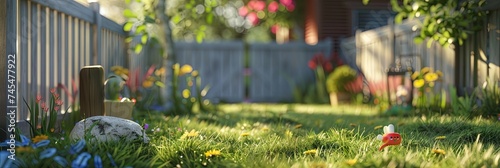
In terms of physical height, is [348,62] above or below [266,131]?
above

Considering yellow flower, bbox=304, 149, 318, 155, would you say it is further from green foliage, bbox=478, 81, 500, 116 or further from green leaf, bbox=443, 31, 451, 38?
green leaf, bbox=443, 31, 451, 38

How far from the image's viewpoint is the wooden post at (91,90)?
480 centimetres

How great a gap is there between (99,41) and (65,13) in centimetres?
116

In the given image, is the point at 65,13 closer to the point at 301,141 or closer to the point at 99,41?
the point at 99,41

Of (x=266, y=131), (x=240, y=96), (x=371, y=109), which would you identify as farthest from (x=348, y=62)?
(x=266, y=131)

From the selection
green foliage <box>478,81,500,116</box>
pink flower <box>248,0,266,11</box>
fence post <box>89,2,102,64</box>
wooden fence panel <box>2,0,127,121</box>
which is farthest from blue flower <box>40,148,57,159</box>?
pink flower <box>248,0,266,11</box>

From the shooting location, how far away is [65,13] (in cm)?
576

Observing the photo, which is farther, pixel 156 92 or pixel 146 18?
pixel 156 92

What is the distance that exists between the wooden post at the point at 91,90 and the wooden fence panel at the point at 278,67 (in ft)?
27.0

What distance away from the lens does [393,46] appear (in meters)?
9.56

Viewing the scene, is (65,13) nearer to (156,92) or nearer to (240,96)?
(156,92)

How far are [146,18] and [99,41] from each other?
59cm

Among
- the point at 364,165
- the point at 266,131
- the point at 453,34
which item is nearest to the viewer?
the point at 364,165

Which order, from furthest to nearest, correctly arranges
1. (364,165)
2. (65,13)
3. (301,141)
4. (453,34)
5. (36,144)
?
(453,34) < (65,13) < (301,141) < (36,144) < (364,165)
